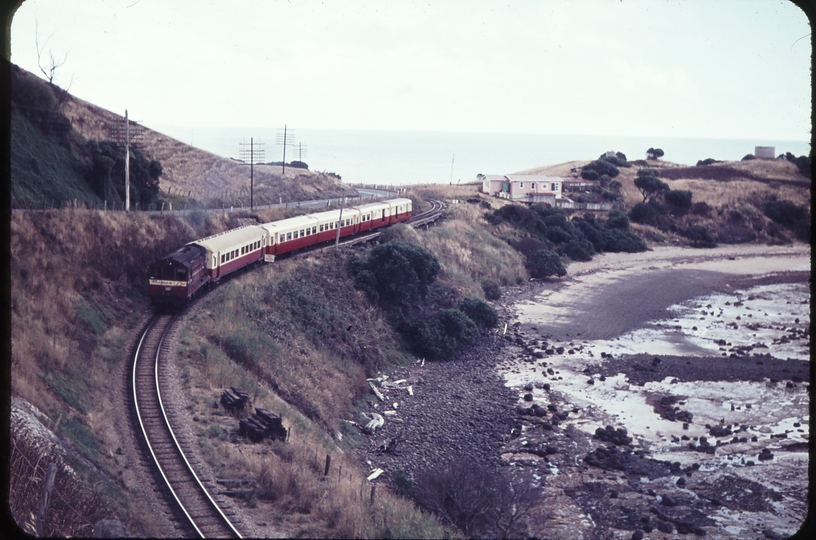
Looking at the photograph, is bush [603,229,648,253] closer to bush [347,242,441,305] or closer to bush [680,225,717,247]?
bush [680,225,717,247]

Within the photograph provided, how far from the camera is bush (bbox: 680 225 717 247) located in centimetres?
7562

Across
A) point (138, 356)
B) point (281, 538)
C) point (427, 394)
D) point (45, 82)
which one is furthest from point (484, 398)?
point (45, 82)

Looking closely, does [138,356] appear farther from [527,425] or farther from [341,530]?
[527,425]

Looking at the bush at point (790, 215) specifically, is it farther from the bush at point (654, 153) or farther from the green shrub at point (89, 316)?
the green shrub at point (89, 316)

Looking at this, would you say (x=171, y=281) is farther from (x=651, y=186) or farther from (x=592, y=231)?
(x=651, y=186)

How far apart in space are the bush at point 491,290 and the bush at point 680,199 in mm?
44044

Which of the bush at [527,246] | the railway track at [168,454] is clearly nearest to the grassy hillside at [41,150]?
the railway track at [168,454]

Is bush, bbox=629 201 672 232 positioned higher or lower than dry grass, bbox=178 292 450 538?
higher

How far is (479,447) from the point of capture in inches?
987

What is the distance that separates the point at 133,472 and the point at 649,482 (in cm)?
1637

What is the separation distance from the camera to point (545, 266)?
191 ft

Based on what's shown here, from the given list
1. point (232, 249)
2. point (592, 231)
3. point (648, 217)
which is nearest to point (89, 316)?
point (232, 249)

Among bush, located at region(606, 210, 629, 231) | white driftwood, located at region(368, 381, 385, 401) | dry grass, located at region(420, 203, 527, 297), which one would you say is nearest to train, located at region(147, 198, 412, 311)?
dry grass, located at region(420, 203, 527, 297)

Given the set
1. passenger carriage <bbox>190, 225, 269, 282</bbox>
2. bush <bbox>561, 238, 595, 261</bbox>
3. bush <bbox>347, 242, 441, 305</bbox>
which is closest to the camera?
passenger carriage <bbox>190, 225, 269, 282</bbox>
